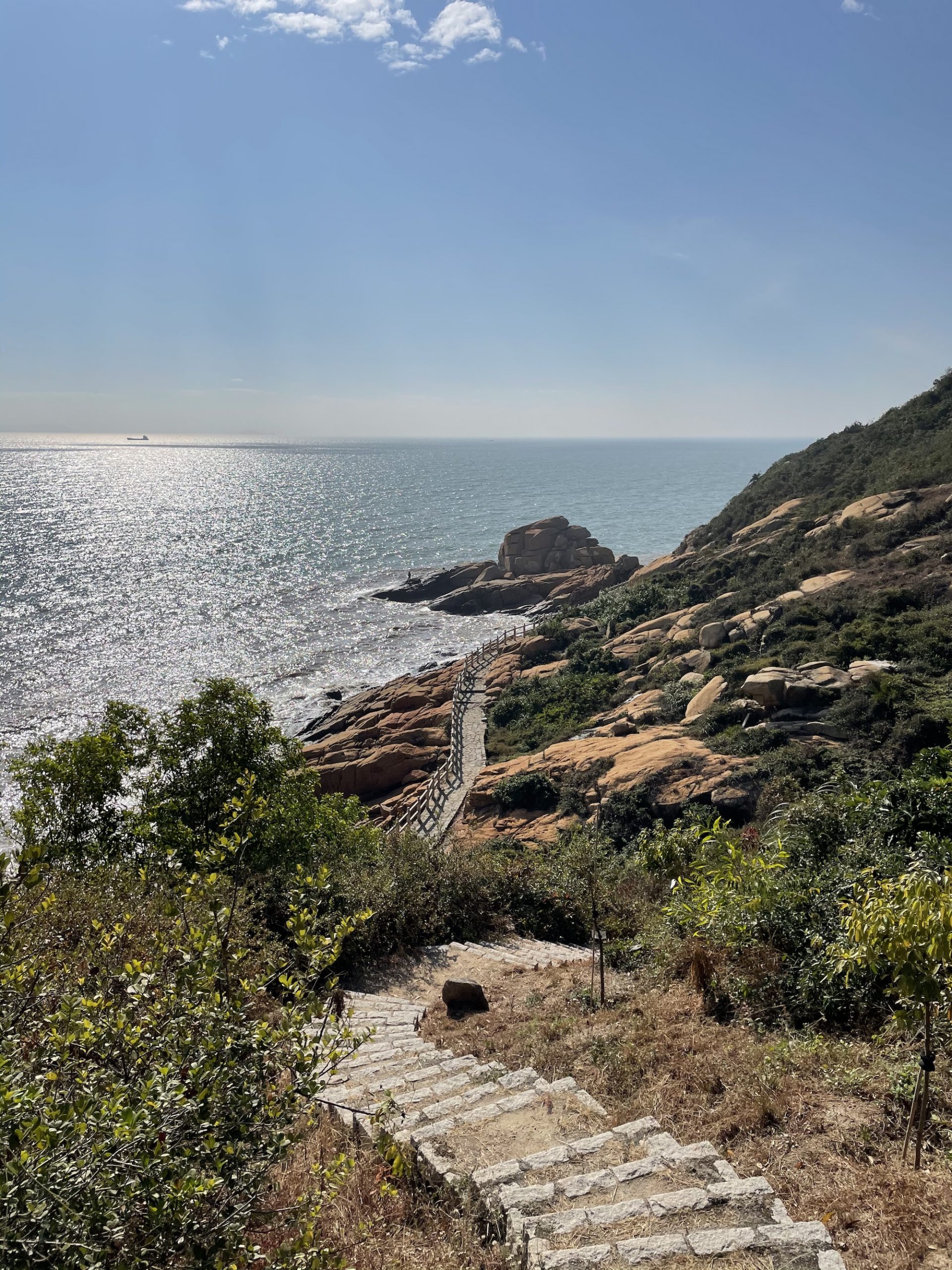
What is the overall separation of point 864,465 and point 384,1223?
148 ft

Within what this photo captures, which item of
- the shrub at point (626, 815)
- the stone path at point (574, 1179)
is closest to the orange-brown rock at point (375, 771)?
the shrub at point (626, 815)

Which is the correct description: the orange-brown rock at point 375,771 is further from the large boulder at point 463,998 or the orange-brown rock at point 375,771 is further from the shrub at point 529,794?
the large boulder at point 463,998

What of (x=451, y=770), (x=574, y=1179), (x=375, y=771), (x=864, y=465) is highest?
(x=864, y=465)

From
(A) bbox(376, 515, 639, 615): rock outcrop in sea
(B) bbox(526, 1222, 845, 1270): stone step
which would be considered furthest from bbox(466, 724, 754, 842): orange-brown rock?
(A) bbox(376, 515, 639, 615): rock outcrop in sea

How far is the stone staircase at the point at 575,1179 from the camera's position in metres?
4.07

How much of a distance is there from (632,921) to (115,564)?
73931 mm

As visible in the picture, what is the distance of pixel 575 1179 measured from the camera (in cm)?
477

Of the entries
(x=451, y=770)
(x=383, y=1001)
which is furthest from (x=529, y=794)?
(x=383, y=1001)

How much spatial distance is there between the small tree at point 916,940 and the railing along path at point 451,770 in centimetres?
1406

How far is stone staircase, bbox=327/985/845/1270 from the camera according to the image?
13.4 feet

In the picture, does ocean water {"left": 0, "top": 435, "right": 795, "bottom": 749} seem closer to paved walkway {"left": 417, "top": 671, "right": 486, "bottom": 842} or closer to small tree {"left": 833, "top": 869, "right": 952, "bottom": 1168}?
paved walkway {"left": 417, "top": 671, "right": 486, "bottom": 842}

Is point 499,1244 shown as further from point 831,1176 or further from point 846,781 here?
point 846,781

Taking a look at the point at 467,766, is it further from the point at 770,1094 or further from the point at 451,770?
the point at 770,1094

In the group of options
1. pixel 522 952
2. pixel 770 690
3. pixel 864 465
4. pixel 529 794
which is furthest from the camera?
pixel 864 465
